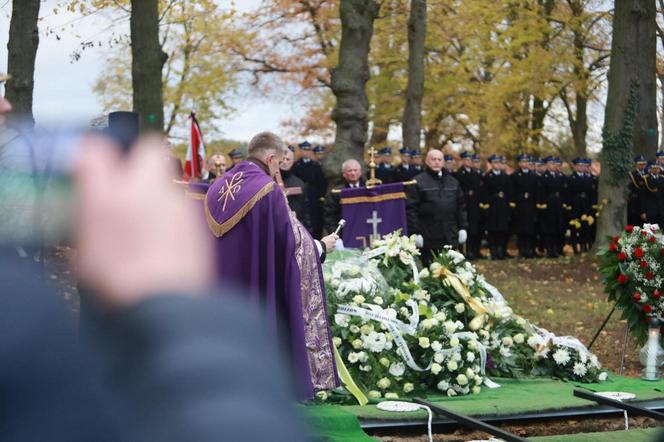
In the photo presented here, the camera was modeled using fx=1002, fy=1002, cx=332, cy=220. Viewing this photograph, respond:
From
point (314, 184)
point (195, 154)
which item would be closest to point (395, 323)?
point (195, 154)

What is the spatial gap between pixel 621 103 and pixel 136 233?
1830 cm

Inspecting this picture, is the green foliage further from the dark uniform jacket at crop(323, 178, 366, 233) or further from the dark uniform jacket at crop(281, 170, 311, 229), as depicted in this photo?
the dark uniform jacket at crop(323, 178, 366, 233)

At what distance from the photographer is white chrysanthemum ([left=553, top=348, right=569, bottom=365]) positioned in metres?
8.73

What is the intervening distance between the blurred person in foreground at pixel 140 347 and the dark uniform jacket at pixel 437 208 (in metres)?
12.5

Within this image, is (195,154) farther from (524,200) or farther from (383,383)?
(524,200)

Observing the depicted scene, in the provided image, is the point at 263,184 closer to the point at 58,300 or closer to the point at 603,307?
the point at 58,300

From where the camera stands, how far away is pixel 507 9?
29.6m

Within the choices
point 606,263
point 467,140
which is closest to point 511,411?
point 606,263

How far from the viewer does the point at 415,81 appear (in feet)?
81.0

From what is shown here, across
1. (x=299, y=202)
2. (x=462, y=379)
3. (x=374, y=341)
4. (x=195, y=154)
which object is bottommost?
(x=462, y=379)

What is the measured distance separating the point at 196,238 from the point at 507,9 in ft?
97.1

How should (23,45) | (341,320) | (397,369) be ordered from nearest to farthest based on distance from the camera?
(397,369) → (341,320) → (23,45)

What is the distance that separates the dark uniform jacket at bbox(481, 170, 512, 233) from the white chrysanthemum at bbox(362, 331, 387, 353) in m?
15.1

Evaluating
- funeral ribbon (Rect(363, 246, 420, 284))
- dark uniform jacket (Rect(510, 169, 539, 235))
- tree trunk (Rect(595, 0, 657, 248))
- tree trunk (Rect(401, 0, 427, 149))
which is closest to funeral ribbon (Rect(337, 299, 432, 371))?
funeral ribbon (Rect(363, 246, 420, 284))
